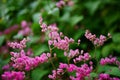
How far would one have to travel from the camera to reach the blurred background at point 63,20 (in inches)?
117

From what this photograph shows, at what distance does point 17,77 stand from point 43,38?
43.9 inches

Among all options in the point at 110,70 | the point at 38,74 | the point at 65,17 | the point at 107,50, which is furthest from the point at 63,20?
the point at 110,70

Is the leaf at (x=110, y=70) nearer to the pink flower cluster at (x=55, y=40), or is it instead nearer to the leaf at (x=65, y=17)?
the pink flower cluster at (x=55, y=40)

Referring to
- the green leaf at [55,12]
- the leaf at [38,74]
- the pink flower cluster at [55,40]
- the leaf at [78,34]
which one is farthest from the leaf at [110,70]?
the green leaf at [55,12]

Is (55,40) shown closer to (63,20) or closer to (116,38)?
(63,20)

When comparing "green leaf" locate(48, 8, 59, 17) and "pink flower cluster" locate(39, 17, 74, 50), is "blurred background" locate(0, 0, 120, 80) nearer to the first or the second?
"green leaf" locate(48, 8, 59, 17)

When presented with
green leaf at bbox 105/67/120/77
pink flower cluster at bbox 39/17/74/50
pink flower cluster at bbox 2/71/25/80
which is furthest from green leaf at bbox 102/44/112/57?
pink flower cluster at bbox 2/71/25/80

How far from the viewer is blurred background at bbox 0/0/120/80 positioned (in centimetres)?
298

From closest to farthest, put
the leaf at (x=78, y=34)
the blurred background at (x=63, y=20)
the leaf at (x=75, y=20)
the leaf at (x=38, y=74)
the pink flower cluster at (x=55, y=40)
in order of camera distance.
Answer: the pink flower cluster at (x=55, y=40) < the leaf at (x=38, y=74) < the leaf at (x=78, y=34) < the blurred background at (x=63, y=20) < the leaf at (x=75, y=20)

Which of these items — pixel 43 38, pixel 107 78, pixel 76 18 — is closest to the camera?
pixel 107 78

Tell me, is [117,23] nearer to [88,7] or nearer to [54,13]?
[88,7]

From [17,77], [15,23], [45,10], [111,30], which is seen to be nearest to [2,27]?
[15,23]

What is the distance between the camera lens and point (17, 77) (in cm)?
182

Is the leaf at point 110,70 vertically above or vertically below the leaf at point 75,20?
below
